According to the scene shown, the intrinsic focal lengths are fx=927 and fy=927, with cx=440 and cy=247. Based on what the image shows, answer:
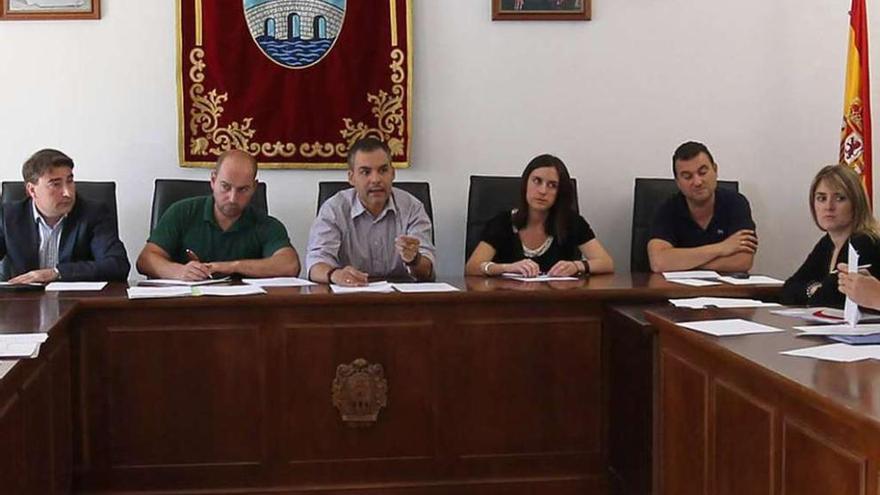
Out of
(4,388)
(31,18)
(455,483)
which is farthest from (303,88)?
(4,388)

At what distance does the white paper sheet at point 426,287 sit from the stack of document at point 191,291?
0.40 meters

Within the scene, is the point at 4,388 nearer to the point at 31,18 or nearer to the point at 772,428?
the point at 772,428

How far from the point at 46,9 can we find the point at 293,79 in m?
1.02

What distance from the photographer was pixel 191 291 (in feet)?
8.71

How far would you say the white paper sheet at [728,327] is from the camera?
6.43 ft

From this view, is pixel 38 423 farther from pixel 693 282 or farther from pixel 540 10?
pixel 540 10

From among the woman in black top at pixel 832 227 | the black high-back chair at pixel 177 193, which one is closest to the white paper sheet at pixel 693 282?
the woman in black top at pixel 832 227

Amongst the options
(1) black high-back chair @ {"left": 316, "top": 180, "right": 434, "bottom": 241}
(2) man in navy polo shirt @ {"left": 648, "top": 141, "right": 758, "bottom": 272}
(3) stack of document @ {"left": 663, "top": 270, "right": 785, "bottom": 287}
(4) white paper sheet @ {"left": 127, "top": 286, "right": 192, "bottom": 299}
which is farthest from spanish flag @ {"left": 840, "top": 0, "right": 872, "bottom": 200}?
(4) white paper sheet @ {"left": 127, "top": 286, "right": 192, "bottom": 299}

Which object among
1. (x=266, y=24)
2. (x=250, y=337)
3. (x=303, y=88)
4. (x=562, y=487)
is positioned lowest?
(x=562, y=487)

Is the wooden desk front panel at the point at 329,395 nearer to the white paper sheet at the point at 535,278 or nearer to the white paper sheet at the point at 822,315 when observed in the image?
the white paper sheet at the point at 535,278

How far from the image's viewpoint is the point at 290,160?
388cm

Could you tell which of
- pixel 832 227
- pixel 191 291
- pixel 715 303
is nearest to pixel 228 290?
pixel 191 291

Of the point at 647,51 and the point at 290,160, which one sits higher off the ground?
the point at 647,51

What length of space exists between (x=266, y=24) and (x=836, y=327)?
Answer: 265 cm
